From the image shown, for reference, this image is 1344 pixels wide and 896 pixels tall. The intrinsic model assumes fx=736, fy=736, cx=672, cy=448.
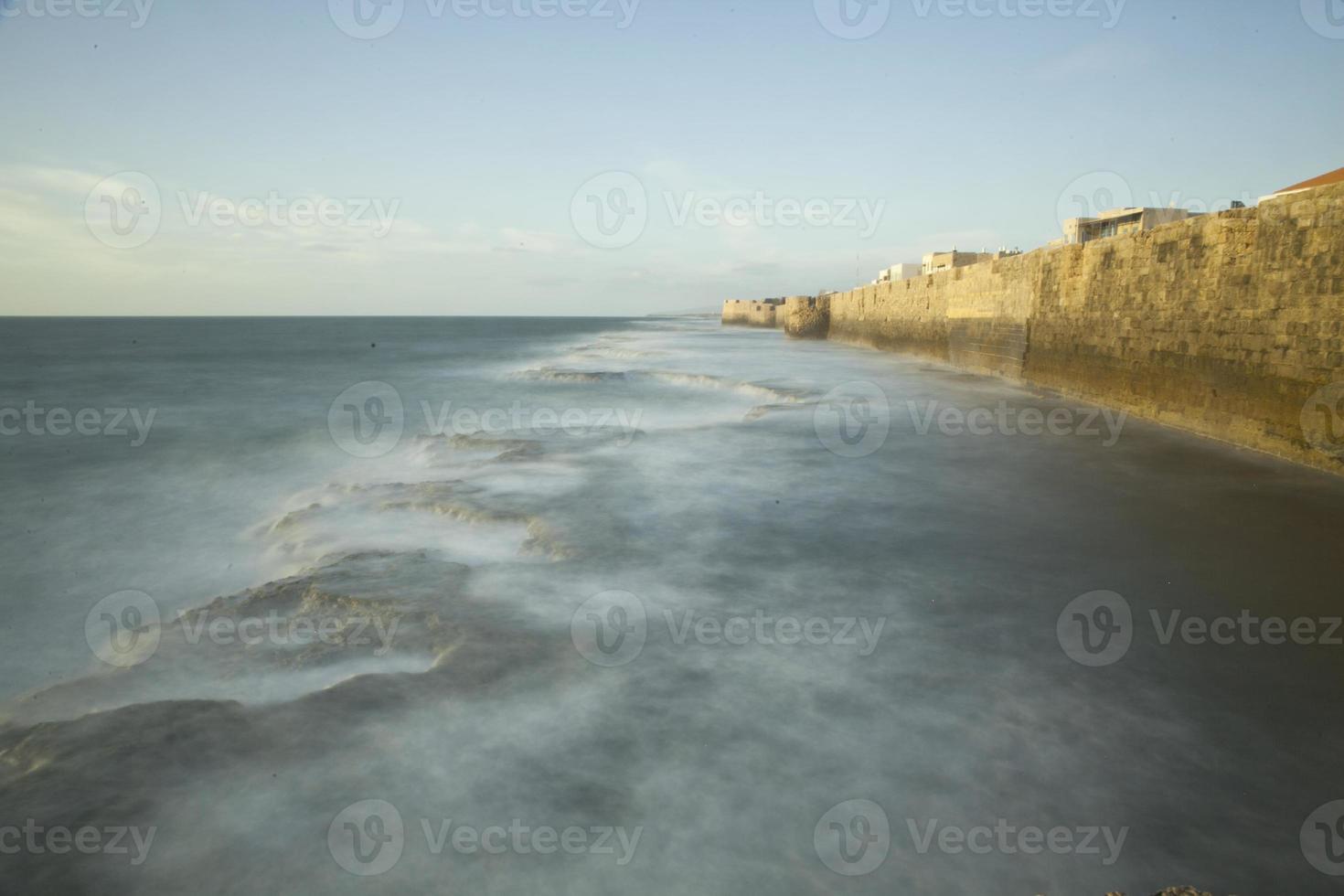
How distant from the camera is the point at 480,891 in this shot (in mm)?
2479

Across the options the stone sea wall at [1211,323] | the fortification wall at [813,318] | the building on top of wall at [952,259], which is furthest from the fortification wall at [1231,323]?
the building on top of wall at [952,259]

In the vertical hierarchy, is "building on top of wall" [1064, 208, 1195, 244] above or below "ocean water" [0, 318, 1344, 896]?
above

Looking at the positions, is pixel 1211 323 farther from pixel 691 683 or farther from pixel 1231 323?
pixel 691 683

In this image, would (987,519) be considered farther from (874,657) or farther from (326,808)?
(326,808)

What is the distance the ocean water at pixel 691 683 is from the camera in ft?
8.54

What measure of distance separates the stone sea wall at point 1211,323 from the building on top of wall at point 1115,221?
2955 centimetres

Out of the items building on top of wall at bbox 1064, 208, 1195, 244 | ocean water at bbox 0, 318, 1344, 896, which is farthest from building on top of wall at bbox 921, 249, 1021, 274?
ocean water at bbox 0, 318, 1344, 896

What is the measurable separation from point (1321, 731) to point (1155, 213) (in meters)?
46.0

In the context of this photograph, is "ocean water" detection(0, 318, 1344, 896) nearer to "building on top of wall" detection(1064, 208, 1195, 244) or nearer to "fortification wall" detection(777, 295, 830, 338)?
"fortification wall" detection(777, 295, 830, 338)

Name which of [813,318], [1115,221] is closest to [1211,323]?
[813,318]

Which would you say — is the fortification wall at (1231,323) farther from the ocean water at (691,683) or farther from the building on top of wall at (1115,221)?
the building on top of wall at (1115,221)

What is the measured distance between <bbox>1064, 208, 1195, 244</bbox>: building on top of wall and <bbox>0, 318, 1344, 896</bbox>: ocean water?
38.0 m

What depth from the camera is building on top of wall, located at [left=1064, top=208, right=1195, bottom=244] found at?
39406mm

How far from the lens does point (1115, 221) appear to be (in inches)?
1656
